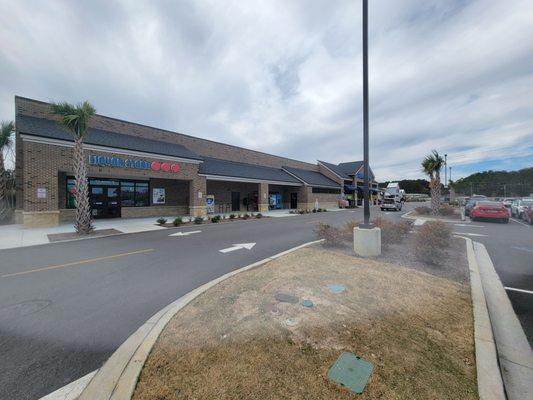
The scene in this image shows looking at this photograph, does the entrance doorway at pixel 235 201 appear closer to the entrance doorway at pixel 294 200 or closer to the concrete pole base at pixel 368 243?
the entrance doorway at pixel 294 200

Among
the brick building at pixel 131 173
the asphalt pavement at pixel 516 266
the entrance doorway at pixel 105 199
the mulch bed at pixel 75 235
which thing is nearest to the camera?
the asphalt pavement at pixel 516 266

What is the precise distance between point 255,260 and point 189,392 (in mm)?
4868

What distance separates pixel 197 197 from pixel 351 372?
19868 mm

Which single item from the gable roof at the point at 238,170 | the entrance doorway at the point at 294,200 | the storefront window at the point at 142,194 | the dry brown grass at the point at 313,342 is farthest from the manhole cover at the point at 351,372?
the entrance doorway at the point at 294,200

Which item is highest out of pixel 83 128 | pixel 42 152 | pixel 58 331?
pixel 83 128

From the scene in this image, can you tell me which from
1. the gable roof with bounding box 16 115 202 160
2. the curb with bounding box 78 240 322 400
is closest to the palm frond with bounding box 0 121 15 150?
the gable roof with bounding box 16 115 202 160

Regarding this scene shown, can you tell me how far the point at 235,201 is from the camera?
27.8 m

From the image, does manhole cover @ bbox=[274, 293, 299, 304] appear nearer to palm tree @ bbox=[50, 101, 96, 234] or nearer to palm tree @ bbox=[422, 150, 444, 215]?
palm tree @ bbox=[50, 101, 96, 234]

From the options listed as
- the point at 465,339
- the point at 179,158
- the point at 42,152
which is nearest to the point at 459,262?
the point at 465,339

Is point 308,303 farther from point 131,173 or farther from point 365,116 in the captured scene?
point 131,173

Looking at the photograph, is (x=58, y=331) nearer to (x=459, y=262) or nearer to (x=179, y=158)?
(x=459, y=262)

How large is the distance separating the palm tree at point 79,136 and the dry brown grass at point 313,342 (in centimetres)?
1126

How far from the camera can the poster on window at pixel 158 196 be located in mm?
21172

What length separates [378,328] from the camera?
10.7 ft
